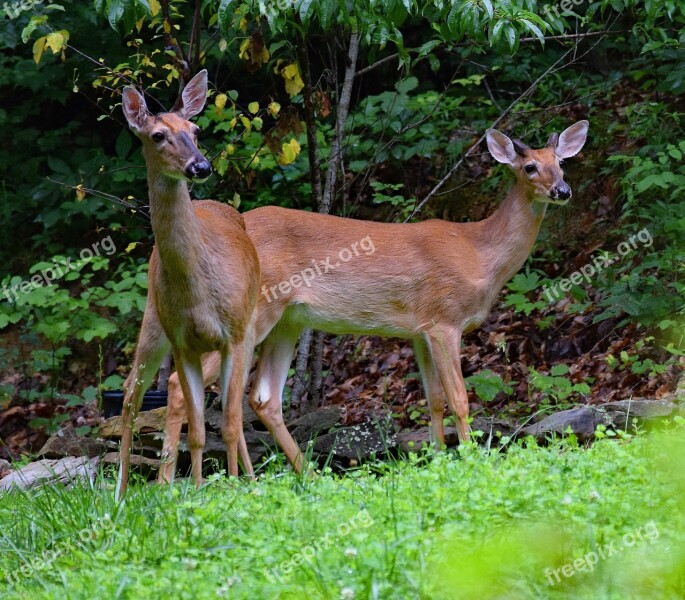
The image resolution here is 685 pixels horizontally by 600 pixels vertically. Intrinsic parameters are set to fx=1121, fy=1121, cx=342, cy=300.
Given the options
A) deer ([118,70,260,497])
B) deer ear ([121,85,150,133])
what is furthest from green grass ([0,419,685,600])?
deer ear ([121,85,150,133])

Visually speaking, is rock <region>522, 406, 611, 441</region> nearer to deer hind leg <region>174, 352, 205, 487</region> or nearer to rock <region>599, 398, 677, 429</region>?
rock <region>599, 398, 677, 429</region>

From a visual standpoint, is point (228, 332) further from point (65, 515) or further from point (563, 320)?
point (563, 320)

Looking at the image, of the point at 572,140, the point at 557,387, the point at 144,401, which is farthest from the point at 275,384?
the point at 572,140

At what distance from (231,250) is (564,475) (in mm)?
2977

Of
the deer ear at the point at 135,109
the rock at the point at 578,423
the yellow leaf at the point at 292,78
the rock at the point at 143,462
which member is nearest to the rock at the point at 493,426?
the rock at the point at 578,423

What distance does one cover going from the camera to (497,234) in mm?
8500

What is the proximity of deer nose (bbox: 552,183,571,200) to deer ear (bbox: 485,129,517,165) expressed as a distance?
0.56 meters

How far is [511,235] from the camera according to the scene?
27.7 ft

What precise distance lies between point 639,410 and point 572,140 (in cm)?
237

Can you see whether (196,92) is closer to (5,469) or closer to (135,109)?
(135,109)

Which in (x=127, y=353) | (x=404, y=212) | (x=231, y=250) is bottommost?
(x=127, y=353)

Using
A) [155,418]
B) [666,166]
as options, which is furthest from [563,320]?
[155,418]

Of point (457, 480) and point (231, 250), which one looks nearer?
→ point (457, 480)

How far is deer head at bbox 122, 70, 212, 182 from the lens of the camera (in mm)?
6121
